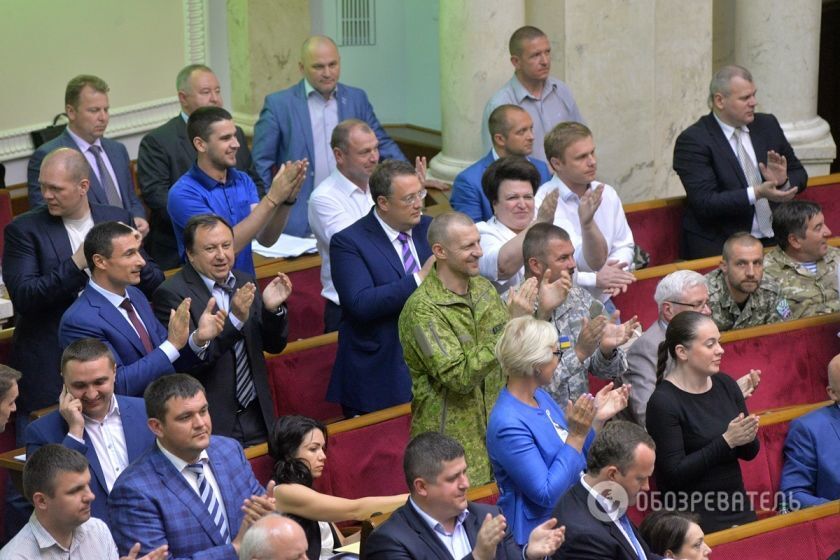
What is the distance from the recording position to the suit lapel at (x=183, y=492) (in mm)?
4461

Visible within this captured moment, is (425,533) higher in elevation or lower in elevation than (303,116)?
lower

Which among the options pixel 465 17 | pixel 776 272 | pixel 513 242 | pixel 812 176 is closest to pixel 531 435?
pixel 513 242

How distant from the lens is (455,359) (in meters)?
4.83

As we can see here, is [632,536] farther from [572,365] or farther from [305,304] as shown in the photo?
[305,304]

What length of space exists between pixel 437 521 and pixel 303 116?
336cm

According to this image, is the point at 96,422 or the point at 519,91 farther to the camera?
the point at 519,91

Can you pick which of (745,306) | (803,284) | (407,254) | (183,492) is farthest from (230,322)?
(803,284)

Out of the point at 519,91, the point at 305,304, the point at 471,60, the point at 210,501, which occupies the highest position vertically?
the point at 471,60

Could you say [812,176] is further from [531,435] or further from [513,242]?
[531,435]

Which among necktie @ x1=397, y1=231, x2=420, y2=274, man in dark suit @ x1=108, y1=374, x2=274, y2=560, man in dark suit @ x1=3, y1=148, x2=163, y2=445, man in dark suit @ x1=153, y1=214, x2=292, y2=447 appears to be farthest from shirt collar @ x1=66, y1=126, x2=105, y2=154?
man in dark suit @ x1=108, y1=374, x2=274, y2=560

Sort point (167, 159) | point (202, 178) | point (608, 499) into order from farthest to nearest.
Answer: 1. point (167, 159)
2. point (202, 178)
3. point (608, 499)

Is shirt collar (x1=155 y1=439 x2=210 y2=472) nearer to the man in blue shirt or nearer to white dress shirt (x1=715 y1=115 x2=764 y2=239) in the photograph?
the man in blue shirt

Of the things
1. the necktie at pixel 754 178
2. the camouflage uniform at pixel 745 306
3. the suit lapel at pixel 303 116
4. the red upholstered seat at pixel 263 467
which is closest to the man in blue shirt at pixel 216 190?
the red upholstered seat at pixel 263 467

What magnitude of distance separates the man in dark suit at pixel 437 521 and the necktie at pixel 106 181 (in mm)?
2663
